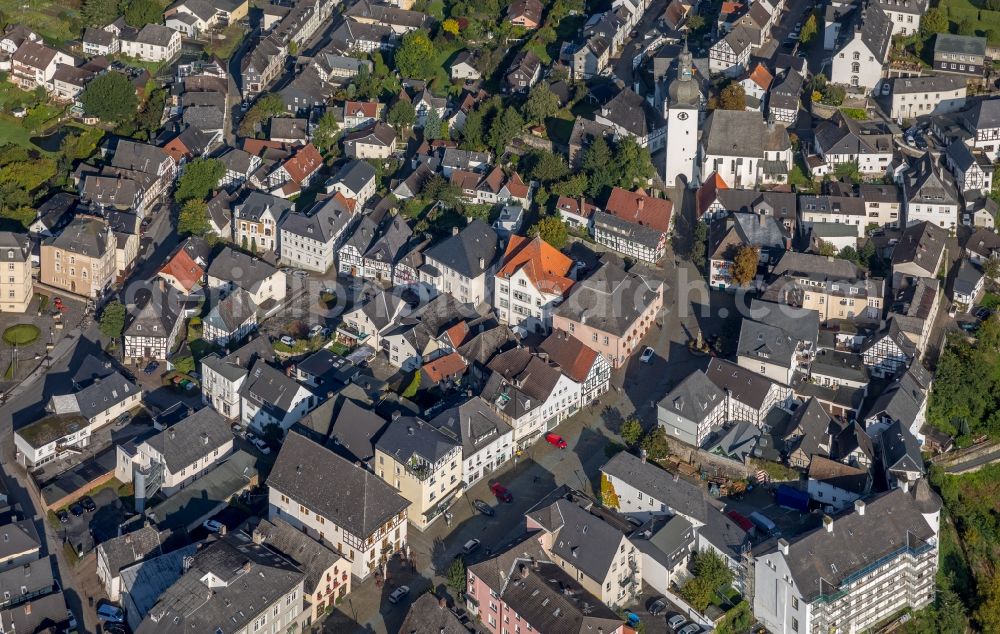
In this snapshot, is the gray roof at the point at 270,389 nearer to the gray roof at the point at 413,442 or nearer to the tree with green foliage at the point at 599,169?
the gray roof at the point at 413,442

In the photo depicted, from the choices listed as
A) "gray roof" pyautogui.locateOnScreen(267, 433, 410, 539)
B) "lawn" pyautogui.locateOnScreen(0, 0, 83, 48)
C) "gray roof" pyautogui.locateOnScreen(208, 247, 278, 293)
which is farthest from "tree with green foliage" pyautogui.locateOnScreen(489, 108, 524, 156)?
"lawn" pyautogui.locateOnScreen(0, 0, 83, 48)

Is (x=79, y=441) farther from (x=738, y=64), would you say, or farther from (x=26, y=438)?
(x=738, y=64)

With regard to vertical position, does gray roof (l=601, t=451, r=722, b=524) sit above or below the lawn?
below

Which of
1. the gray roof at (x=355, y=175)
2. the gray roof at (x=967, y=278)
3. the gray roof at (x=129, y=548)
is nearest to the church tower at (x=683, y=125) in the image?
the gray roof at (x=967, y=278)

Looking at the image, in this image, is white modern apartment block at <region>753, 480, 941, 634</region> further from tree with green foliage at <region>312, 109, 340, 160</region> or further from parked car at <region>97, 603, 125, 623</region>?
tree with green foliage at <region>312, 109, 340, 160</region>

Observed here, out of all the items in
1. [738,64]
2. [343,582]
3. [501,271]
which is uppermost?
[738,64]

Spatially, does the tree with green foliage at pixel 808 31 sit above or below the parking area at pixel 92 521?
above

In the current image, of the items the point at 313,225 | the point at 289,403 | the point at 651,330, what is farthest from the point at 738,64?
the point at 289,403
